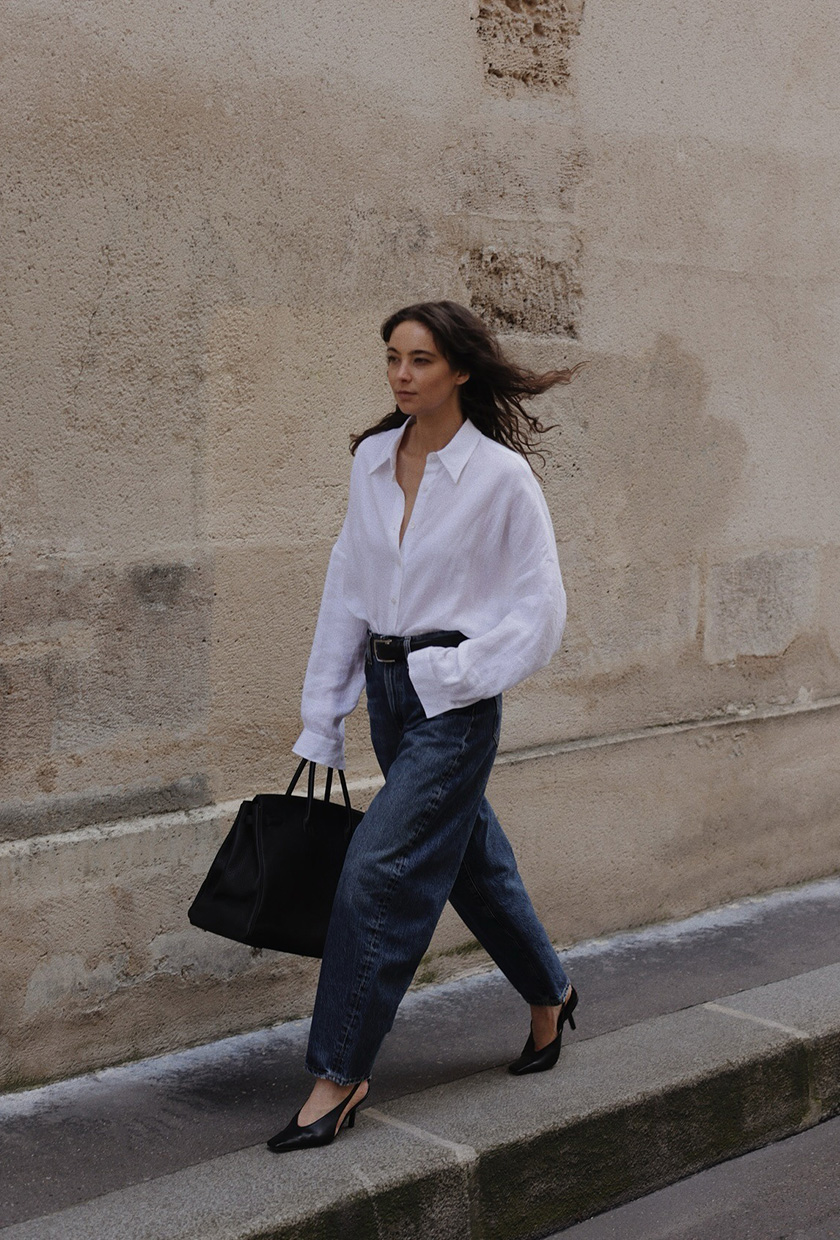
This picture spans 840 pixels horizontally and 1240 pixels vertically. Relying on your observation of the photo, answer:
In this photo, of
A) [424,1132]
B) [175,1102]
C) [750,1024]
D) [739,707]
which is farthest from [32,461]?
[739,707]

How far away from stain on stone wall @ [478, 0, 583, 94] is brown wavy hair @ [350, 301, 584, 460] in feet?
4.29

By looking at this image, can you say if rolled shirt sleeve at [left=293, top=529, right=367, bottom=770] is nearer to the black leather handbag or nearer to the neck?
the black leather handbag

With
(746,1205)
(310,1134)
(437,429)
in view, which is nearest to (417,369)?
(437,429)

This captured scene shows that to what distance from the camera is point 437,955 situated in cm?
404

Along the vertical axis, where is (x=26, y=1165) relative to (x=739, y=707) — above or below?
below

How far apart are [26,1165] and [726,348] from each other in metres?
3.15

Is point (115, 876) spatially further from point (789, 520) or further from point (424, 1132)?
point (789, 520)

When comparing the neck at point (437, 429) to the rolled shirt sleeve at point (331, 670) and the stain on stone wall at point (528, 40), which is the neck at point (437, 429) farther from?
the stain on stone wall at point (528, 40)

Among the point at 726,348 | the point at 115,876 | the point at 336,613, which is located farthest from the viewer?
the point at 726,348

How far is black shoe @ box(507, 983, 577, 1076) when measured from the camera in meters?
3.31

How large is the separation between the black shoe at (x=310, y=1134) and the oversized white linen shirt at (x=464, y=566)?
82 centimetres

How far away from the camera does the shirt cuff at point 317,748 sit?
3.10 meters

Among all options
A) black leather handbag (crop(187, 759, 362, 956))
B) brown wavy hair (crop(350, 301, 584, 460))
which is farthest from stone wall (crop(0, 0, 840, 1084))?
brown wavy hair (crop(350, 301, 584, 460))

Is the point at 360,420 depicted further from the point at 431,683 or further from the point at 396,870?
the point at 396,870
